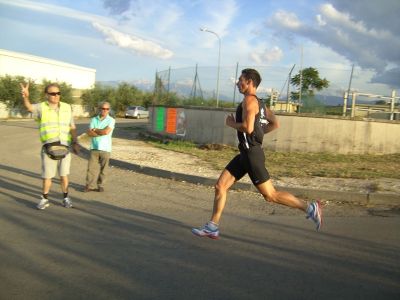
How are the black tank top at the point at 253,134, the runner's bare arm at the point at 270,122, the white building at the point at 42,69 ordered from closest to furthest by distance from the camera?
the black tank top at the point at 253,134, the runner's bare arm at the point at 270,122, the white building at the point at 42,69

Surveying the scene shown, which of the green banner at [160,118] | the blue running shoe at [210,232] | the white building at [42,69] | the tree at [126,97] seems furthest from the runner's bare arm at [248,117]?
the tree at [126,97]

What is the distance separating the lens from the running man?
18.3 ft

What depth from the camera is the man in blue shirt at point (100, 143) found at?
8531 millimetres

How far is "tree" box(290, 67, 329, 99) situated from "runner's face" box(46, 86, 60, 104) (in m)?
11.1

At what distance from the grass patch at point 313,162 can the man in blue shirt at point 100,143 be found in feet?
11.9

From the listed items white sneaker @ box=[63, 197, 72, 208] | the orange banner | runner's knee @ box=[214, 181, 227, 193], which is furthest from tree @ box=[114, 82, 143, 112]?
runner's knee @ box=[214, 181, 227, 193]

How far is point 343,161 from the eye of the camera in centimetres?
1355

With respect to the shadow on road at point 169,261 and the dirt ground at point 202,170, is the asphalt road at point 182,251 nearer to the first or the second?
the shadow on road at point 169,261

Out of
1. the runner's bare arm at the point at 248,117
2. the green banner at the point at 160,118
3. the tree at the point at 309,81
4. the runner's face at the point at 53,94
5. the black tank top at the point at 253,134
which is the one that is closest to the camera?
the runner's bare arm at the point at 248,117

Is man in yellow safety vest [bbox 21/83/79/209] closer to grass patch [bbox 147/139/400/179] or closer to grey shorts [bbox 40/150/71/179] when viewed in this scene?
grey shorts [bbox 40/150/71/179]

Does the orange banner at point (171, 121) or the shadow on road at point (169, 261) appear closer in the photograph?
the shadow on road at point (169, 261)

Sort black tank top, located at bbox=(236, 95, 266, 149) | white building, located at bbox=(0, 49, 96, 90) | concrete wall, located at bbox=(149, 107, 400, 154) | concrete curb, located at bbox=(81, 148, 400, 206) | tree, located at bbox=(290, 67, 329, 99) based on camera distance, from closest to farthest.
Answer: black tank top, located at bbox=(236, 95, 266, 149) < concrete curb, located at bbox=(81, 148, 400, 206) < concrete wall, located at bbox=(149, 107, 400, 154) < tree, located at bbox=(290, 67, 329, 99) < white building, located at bbox=(0, 49, 96, 90)

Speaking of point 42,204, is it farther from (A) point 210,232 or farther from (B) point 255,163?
(B) point 255,163

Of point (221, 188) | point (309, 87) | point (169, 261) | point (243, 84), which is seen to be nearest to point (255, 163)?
point (221, 188)
